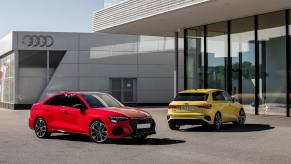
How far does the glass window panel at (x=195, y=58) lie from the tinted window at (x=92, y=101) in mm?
14906

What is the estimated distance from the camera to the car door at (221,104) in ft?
55.9

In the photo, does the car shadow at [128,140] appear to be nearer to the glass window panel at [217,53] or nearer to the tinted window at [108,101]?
the tinted window at [108,101]

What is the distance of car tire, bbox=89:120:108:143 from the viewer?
43.0ft

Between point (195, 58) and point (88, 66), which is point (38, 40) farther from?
Result: point (195, 58)

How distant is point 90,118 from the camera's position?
13344mm

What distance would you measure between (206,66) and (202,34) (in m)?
1.80

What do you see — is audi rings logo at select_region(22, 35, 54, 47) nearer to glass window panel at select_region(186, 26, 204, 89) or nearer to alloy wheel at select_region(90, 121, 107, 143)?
glass window panel at select_region(186, 26, 204, 89)

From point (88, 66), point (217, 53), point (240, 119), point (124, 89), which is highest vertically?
point (217, 53)

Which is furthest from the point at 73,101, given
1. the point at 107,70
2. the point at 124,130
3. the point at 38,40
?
the point at 107,70

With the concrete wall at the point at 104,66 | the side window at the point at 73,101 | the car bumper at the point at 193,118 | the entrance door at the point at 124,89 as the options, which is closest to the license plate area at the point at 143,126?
the side window at the point at 73,101

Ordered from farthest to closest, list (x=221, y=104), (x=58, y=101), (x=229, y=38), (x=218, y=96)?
(x=229, y=38) → (x=218, y=96) → (x=221, y=104) → (x=58, y=101)

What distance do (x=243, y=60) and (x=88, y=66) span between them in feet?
56.4

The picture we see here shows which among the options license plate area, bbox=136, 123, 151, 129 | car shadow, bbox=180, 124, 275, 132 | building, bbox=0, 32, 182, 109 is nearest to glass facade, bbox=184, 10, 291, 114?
car shadow, bbox=180, 124, 275, 132

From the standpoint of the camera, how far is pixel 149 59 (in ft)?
135
